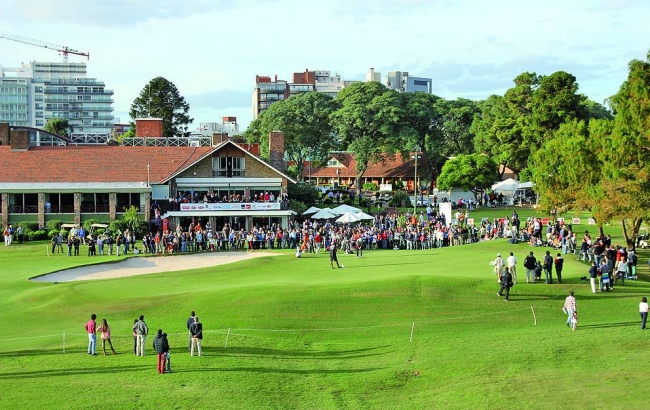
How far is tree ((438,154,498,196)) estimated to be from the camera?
82.8m

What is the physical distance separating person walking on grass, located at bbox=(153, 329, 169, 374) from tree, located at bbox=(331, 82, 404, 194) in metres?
64.3

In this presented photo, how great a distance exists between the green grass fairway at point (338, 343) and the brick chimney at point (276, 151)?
30.7m

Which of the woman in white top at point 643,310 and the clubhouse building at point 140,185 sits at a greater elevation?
the clubhouse building at point 140,185

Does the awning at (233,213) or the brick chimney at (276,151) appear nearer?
the awning at (233,213)

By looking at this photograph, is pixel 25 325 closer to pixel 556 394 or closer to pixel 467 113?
pixel 556 394

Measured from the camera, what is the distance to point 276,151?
71062 mm

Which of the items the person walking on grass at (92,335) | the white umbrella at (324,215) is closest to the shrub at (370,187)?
the white umbrella at (324,215)

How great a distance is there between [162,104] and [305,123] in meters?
27.6

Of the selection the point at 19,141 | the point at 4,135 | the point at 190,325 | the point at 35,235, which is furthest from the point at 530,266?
the point at 4,135

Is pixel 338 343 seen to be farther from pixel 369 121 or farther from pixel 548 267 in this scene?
pixel 369 121

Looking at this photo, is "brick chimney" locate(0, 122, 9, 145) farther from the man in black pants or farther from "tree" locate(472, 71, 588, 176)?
the man in black pants

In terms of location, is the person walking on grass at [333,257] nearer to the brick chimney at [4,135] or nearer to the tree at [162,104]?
the brick chimney at [4,135]

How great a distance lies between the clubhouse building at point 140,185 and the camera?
61.5m

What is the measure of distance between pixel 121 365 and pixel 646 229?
133 ft
